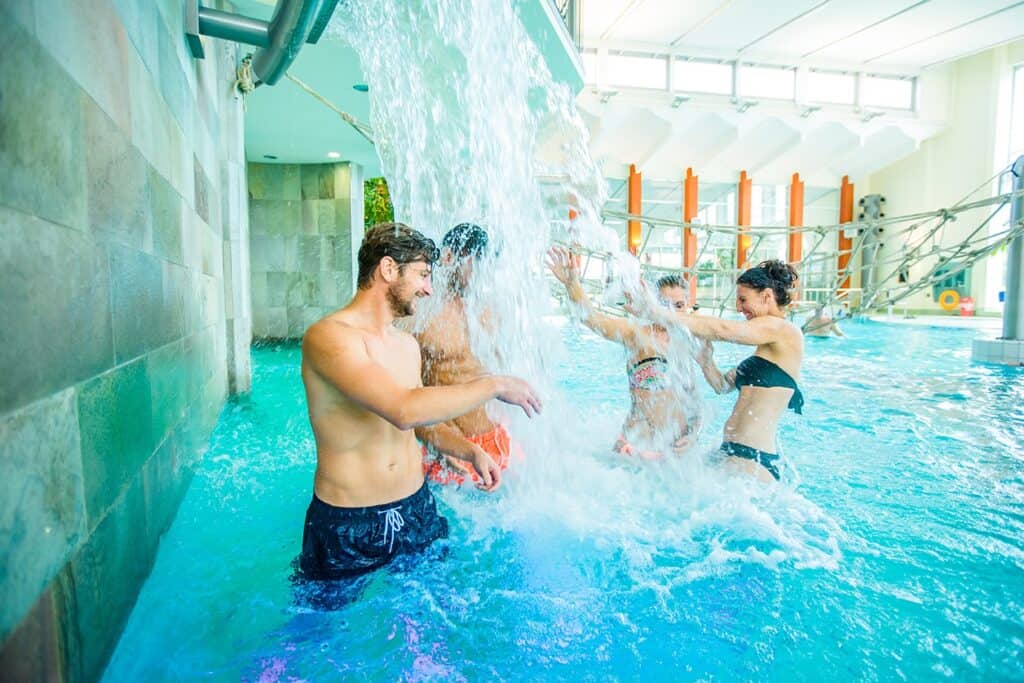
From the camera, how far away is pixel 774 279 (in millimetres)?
3189

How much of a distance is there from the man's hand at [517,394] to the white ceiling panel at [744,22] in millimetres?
16783

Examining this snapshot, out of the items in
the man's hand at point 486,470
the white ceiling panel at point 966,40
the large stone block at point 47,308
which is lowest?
the man's hand at point 486,470

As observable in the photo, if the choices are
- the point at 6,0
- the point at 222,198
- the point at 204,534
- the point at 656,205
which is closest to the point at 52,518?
the point at 6,0

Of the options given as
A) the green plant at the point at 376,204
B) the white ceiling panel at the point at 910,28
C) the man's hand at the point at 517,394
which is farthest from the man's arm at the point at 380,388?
the white ceiling panel at the point at 910,28

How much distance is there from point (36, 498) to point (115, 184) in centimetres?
108

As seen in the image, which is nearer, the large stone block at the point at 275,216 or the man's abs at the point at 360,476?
the man's abs at the point at 360,476

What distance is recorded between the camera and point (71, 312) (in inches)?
55.1

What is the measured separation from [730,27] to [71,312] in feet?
62.1

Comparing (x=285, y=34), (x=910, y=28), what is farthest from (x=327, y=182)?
(x=910, y=28)

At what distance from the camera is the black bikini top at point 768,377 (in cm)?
318

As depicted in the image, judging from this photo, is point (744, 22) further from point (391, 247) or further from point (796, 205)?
point (391, 247)

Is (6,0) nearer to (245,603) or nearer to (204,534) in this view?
(245,603)

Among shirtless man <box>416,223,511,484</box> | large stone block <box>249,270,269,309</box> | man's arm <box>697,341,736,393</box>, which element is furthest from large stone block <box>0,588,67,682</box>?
large stone block <box>249,270,269,309</box>

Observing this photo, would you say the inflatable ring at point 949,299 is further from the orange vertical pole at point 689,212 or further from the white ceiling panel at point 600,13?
the white ceiling panel at point 600,13
